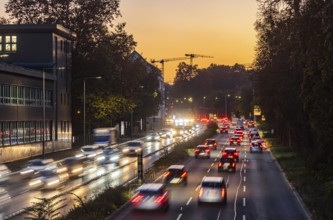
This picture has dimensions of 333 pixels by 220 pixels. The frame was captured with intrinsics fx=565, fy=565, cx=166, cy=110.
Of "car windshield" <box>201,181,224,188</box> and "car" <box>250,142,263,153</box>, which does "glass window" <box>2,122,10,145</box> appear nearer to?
"car" <box>250,142,263,153</box>

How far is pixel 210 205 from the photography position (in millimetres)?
31969

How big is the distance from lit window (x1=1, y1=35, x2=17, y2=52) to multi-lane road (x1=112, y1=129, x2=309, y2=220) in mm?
34538

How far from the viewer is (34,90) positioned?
70.4 meters

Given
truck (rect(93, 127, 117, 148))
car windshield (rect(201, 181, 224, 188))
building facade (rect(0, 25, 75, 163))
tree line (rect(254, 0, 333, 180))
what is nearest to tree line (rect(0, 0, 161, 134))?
building facade (rect(0, 25, 75, 163))

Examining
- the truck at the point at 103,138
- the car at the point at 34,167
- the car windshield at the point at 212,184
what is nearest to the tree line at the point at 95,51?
the truck at the point at 103,138

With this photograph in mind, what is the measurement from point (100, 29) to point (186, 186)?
51310 millimetres

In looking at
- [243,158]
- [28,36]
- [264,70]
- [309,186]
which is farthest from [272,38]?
[28,36]

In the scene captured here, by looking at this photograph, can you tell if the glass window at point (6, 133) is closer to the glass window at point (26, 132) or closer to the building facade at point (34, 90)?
the building facade at point (34, 90)

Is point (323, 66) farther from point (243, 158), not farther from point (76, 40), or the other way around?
point (76, 40)

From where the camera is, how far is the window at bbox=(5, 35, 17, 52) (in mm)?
75562

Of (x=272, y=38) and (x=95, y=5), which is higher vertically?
(x=95, y=5)

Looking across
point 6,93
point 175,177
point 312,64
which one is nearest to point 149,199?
point 175,177

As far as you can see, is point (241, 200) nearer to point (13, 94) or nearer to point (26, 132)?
point (13, 94)

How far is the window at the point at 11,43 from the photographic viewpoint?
75.6 m
